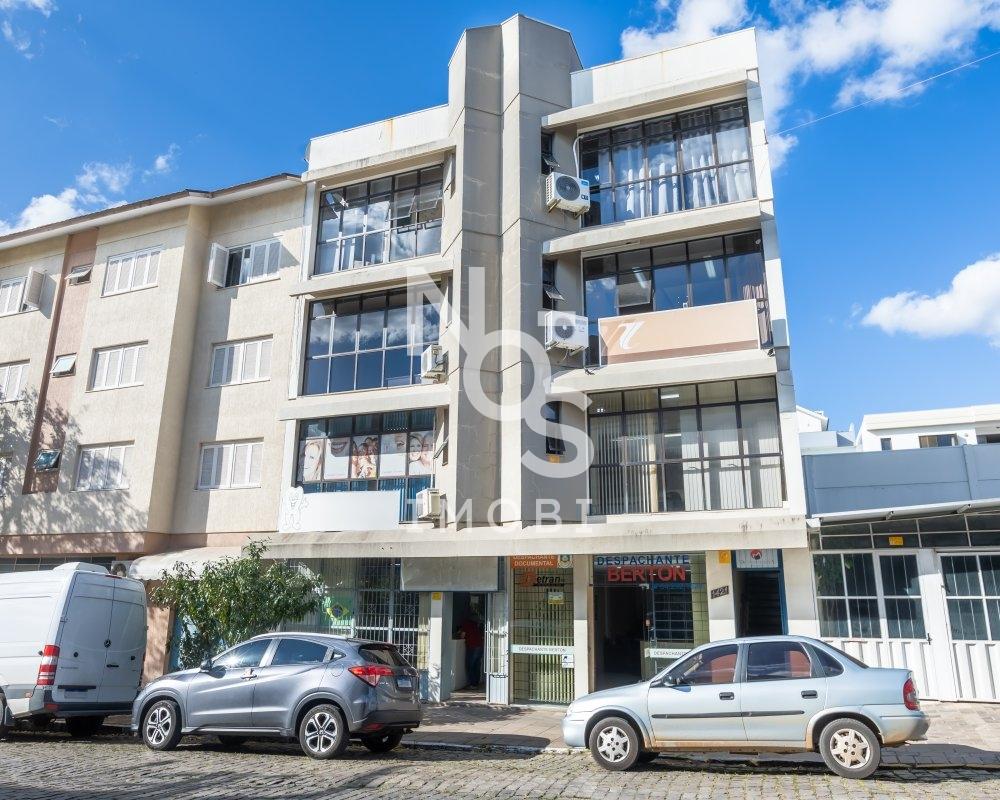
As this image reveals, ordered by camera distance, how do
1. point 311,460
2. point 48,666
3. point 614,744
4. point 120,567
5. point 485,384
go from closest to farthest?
point 614,744 → point 48,666 → point 485,384 → point 311,460 → point 120,567

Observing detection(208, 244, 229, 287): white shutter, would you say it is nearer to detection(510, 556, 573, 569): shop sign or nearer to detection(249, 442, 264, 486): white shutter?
detection(249, 442, 264, 486): white shutter

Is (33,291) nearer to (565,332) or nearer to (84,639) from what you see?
(84,639)

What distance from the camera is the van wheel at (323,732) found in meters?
9.59

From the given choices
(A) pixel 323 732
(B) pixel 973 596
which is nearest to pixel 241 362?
(A) pixel 323 732

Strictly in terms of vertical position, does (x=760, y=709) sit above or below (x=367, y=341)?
below

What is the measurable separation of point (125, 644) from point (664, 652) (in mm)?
9595

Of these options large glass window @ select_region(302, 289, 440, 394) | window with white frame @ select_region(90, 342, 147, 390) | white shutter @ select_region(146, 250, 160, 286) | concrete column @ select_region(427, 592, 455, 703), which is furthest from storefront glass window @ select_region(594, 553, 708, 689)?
white shutter @ select_region(146, 250, 160, 286)

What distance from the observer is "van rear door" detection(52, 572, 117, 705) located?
11867 millimetres

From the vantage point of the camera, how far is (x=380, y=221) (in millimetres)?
18859

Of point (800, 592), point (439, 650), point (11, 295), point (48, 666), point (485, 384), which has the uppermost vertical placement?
point (11, 295)

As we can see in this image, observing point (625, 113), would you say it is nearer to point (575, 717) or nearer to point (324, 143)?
point (324, 143)

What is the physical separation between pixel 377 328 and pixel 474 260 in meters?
3.04

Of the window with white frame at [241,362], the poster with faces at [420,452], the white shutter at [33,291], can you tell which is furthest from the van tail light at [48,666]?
the white shutter at [33,291]

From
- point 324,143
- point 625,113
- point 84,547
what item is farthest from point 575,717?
point 324,143
